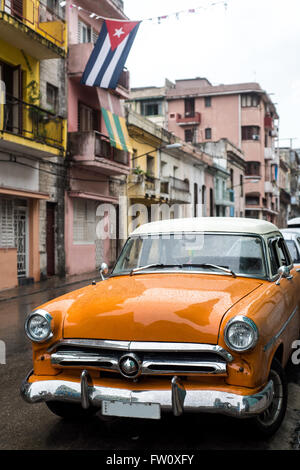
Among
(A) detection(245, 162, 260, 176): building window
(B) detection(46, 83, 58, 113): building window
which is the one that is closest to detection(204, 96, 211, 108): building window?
(A) detection(245, 162, 260, 176): building window

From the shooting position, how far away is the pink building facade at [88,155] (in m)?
19.0

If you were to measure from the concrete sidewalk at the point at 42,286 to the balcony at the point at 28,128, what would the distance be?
13.6 feet

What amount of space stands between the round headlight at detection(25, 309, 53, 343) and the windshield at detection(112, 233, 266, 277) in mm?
1219

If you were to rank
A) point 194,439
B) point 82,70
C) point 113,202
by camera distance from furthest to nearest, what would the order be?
point 113,202, point 82,70, point 194,439

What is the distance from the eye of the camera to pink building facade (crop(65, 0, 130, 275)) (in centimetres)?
1905

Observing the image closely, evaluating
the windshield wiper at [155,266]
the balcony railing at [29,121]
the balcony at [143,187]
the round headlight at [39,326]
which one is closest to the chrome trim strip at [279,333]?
the windshield wiper at [155,266]

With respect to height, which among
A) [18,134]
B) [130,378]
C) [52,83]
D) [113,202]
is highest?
[52,83]

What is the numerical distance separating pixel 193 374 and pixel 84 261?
55.8 ft

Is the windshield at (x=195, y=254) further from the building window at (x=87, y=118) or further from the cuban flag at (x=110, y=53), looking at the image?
the building window at (x=87, y=118)

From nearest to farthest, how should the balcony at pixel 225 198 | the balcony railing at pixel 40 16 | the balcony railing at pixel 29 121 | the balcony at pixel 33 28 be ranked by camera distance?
the balcony at pixel 33 28 → the balcony railing at pixel 29 121 → the balcony railing at pixel 40 16 → the balcony at pixel 225 198

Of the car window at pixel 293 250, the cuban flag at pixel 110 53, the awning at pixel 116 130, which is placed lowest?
the car window at pixel 293 250
